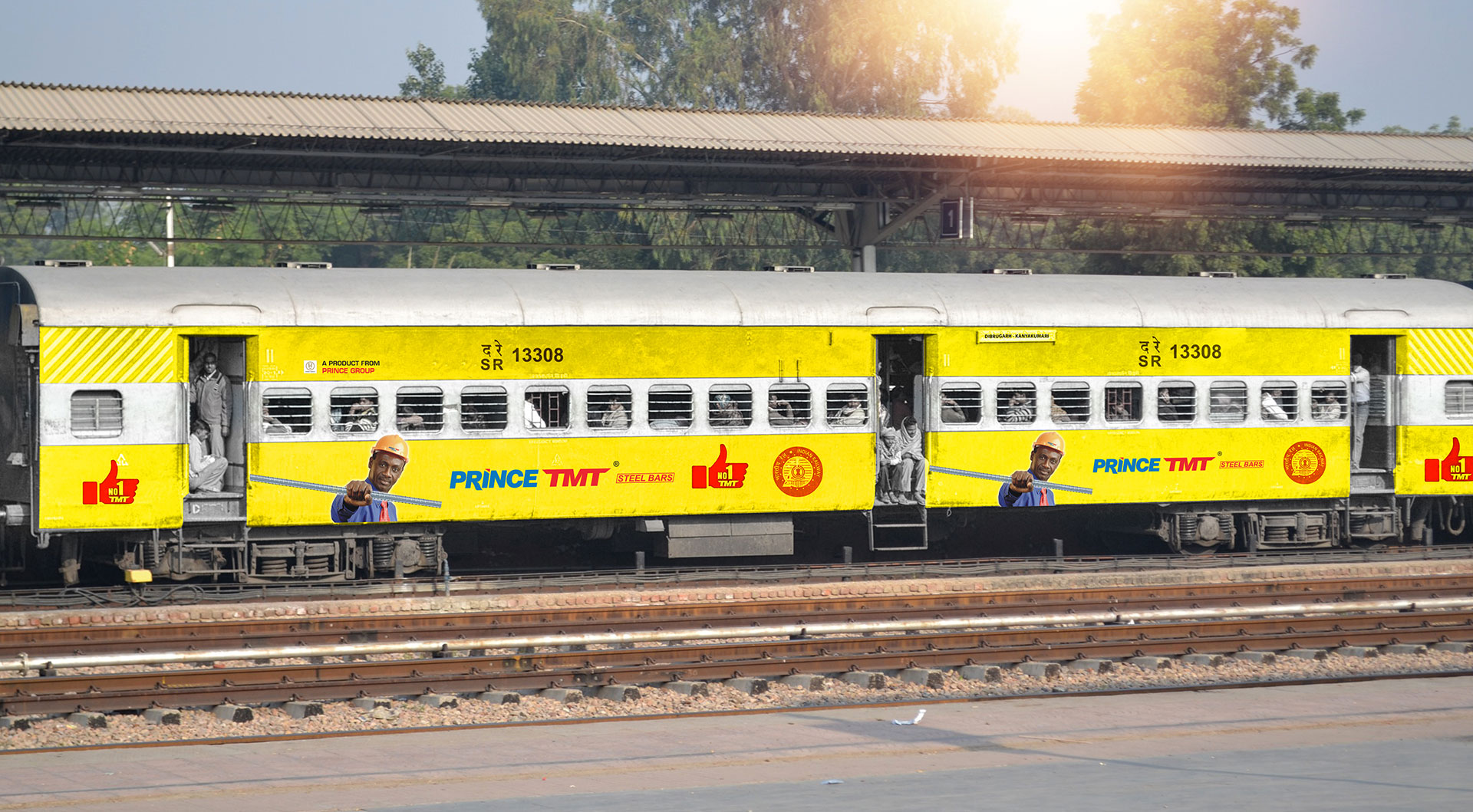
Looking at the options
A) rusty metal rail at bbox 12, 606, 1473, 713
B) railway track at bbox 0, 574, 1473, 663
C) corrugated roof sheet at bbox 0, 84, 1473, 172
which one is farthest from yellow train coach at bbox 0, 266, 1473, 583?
rusty metal rail at bbox 12, 606, 1473, 713

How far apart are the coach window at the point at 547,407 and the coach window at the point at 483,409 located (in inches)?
13.7

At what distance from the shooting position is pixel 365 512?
20359mm

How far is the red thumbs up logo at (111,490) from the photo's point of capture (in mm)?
19109

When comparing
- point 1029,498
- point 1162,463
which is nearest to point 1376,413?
point 1162,463

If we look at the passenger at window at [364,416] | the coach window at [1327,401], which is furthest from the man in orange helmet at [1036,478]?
the passenger at window at [364,416]

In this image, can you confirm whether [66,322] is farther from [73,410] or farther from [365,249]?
[365,249]

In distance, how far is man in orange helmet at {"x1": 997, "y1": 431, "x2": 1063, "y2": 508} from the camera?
22891mm

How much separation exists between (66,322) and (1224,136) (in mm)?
21831

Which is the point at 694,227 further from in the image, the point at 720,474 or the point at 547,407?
the point at 547,407

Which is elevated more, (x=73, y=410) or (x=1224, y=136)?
(x=1224, y=136)

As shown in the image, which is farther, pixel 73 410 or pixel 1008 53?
pixel 1008 53

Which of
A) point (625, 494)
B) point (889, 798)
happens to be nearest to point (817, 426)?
point (625, 494)

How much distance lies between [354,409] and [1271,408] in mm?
12922

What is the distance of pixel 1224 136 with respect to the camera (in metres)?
32.0
